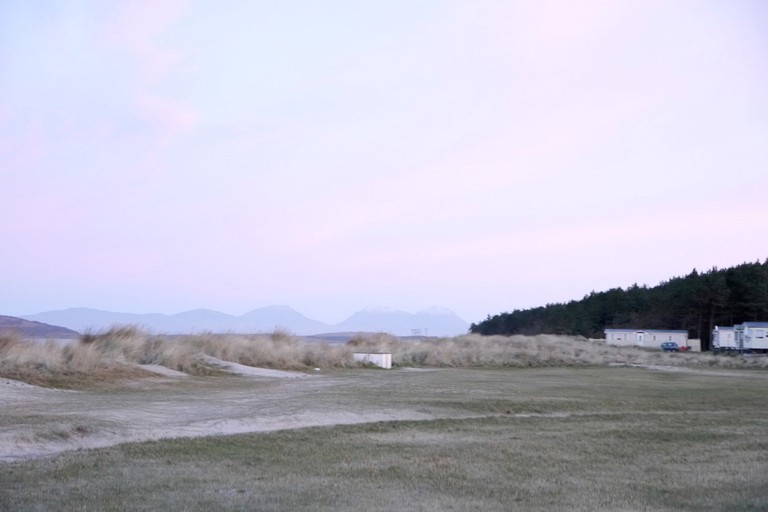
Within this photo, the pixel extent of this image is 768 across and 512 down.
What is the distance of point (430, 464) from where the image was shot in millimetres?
12508

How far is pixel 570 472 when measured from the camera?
12078mm

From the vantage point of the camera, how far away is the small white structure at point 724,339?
79312 mm

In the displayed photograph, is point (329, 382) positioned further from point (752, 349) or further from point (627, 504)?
point (752, 349)

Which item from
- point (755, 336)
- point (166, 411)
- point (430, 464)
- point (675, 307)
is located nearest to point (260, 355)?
point (166, 411)

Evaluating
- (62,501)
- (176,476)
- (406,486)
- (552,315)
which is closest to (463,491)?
(406,486)

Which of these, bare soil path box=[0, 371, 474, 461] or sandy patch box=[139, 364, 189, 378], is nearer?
bare soil path box=[0, 371, 474, 461]

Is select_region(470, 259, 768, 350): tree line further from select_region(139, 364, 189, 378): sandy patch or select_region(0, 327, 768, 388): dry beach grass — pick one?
select_region(139, 364, 189, 378): sandy patch

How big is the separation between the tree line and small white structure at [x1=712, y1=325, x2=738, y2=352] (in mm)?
5203

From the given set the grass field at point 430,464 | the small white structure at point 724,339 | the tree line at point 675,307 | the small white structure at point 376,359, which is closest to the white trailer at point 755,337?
the small white structure at point 724,339

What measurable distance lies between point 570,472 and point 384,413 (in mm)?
7629

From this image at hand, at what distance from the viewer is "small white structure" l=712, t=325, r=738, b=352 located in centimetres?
7931

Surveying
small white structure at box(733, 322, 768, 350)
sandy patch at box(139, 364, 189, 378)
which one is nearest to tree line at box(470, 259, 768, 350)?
small white structure at box(733, 322, 768, 350)

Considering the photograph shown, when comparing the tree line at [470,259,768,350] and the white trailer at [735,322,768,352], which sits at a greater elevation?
the tree line at [470,259,768,350]

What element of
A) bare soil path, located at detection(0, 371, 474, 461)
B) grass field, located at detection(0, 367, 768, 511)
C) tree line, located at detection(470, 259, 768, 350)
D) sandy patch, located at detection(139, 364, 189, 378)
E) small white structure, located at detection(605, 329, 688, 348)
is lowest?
grass field, located at detection(0, 367, 768, 511)
